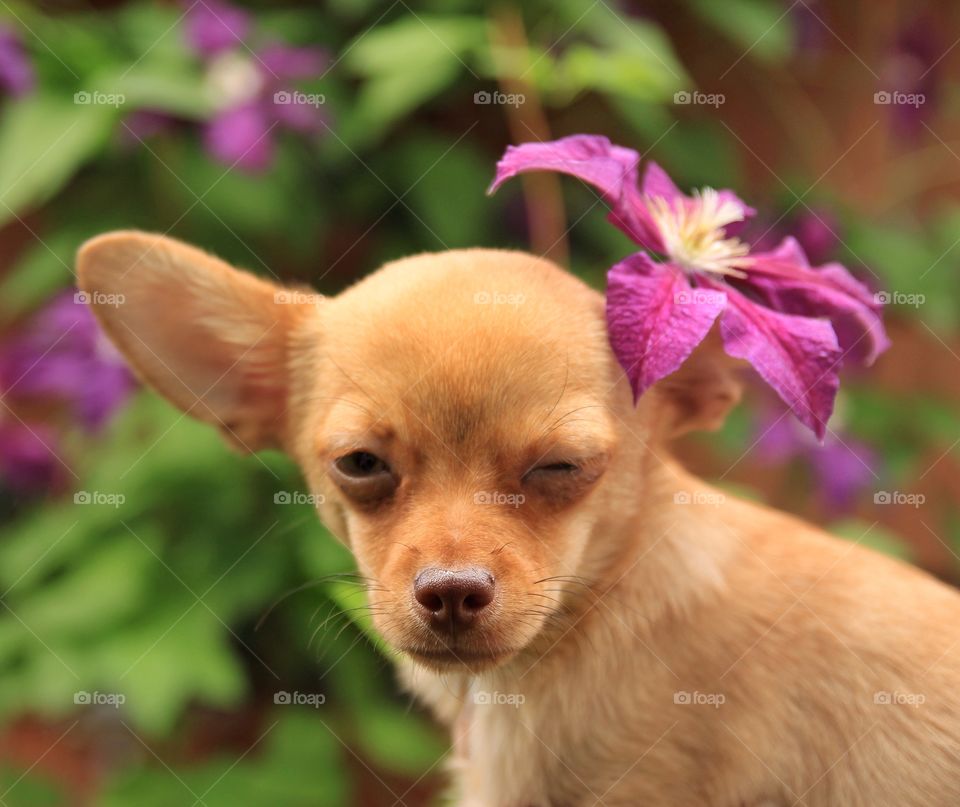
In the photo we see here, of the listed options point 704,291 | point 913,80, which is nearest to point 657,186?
point 704,291

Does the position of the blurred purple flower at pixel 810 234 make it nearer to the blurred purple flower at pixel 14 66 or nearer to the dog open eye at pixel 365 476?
the dog open eye at pixel 365 476

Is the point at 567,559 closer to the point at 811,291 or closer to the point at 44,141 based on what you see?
the point at 811,291

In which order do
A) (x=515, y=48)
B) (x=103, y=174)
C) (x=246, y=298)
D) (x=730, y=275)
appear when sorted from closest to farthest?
1. (x=730, y=275)
2. (x=246, y=298)
3. (x=515, y=48)
4. (x=103, y=174)

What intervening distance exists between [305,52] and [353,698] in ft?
5.83

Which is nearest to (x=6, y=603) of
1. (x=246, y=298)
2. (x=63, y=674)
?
(x=63, y=674)

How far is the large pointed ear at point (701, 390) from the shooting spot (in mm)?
1566

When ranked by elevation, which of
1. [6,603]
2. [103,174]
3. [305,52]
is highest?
[305,52]

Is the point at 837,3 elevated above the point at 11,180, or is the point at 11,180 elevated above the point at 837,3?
the point at 837,3

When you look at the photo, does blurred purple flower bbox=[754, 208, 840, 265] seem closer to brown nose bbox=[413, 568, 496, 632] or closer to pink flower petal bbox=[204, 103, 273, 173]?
brown nose bbox=[413, 568, 496, 632]

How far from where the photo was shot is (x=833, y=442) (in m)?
2.62

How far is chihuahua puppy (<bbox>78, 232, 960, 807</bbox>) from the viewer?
4.41 ft

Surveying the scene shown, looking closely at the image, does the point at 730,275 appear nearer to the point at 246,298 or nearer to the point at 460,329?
the point at 460,329

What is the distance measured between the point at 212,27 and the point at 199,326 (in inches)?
58.9

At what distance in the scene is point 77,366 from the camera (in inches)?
103
